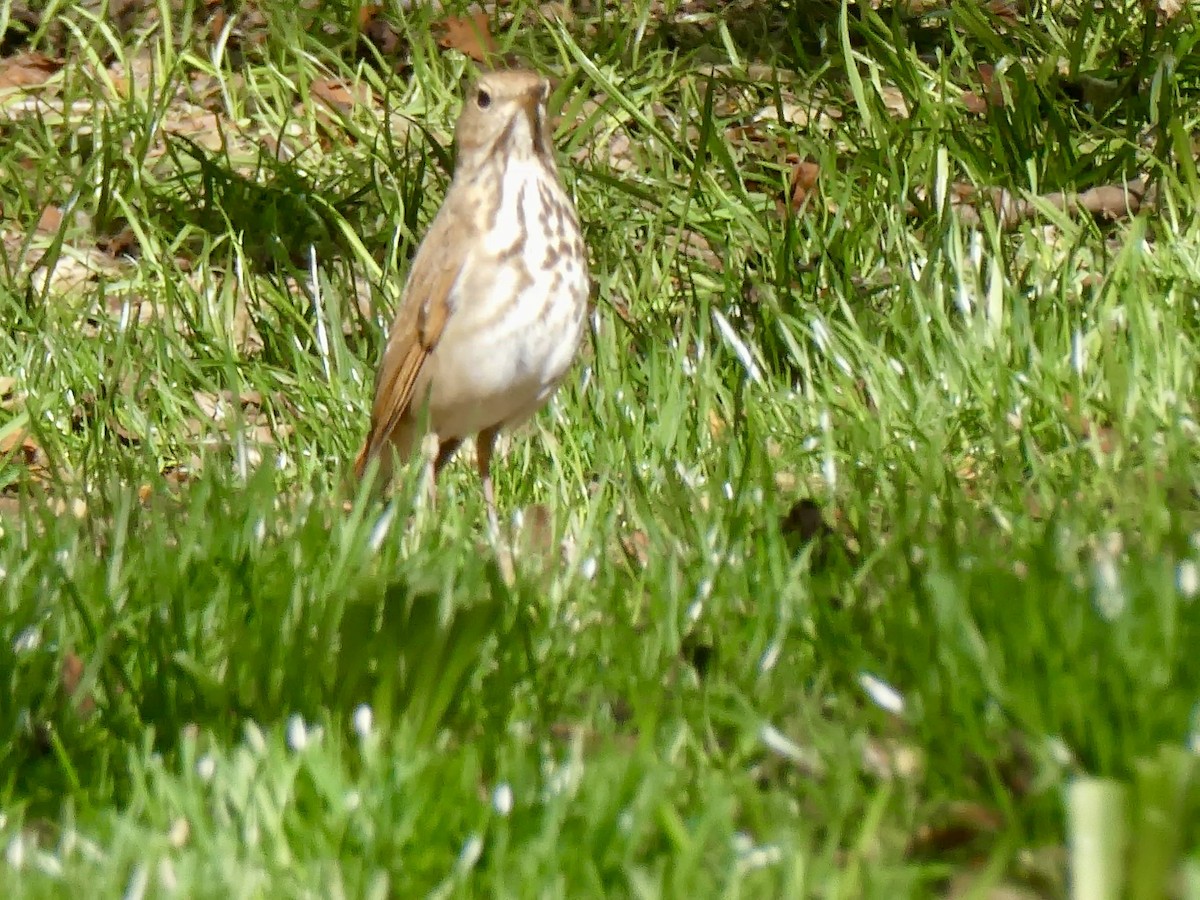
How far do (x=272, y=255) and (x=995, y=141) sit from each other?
198cm

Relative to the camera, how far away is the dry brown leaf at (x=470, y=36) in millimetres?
6020

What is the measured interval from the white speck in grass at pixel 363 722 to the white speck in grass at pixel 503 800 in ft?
0.75

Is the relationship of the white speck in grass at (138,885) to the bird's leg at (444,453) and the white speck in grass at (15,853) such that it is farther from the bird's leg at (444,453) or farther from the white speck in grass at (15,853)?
the bird's leg at (444,453)

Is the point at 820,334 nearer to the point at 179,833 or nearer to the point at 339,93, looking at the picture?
the point at 179,833

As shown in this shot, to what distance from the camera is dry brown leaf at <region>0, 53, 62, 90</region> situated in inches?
258

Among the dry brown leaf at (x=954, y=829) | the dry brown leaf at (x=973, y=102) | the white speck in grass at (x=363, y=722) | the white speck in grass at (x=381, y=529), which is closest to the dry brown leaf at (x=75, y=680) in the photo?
the white speck in grass at (x=363, y=722)

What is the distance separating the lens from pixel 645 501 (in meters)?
3.12

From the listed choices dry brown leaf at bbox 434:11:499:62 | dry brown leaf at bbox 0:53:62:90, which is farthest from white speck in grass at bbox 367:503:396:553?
dry brown leaf at bbox 0:53:62:90

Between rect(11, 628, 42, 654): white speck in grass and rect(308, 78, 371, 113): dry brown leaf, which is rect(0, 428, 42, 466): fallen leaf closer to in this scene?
rect(11, 628, 42, 654): white speck in grass

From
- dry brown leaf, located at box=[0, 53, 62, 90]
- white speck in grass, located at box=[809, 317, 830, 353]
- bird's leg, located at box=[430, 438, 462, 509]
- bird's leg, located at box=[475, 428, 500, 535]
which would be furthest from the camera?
dry brown leaf, located at box=[0, 53, 62, 90]

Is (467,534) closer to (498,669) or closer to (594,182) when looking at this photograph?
(498,669)

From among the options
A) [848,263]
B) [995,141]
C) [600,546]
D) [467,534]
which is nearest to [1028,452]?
[600,546]

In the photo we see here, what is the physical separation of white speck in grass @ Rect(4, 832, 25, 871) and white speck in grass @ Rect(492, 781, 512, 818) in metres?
0.50

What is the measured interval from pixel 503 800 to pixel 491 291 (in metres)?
2.04
